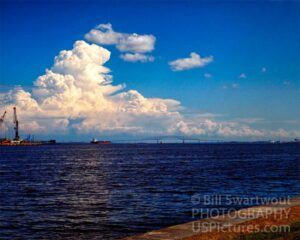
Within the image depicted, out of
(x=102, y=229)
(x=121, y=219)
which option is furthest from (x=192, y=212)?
(x=102, y=229)

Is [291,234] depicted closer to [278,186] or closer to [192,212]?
[192,212]

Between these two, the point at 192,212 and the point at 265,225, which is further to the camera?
the point at 192,212

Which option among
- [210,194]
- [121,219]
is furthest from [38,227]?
[210,194]

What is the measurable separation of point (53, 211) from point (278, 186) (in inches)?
815

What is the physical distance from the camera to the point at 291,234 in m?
12.2

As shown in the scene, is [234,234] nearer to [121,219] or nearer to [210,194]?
[121,219]

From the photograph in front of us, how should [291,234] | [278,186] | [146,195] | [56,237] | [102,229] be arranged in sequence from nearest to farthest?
[291,234] < [56,237] < [102,229] < [146,195] < [278,186]

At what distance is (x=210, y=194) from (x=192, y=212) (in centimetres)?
924

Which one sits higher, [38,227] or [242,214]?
[242,214]

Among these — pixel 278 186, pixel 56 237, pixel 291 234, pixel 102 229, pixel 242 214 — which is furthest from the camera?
pixel 278 186

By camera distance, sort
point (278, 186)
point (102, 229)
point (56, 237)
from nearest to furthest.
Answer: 1. point (56, 237)
2. point (102, 229)
3. point (278, 186)

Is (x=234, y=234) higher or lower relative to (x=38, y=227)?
higher

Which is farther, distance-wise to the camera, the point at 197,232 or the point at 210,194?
the point at 210,194

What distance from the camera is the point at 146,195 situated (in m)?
31.6
